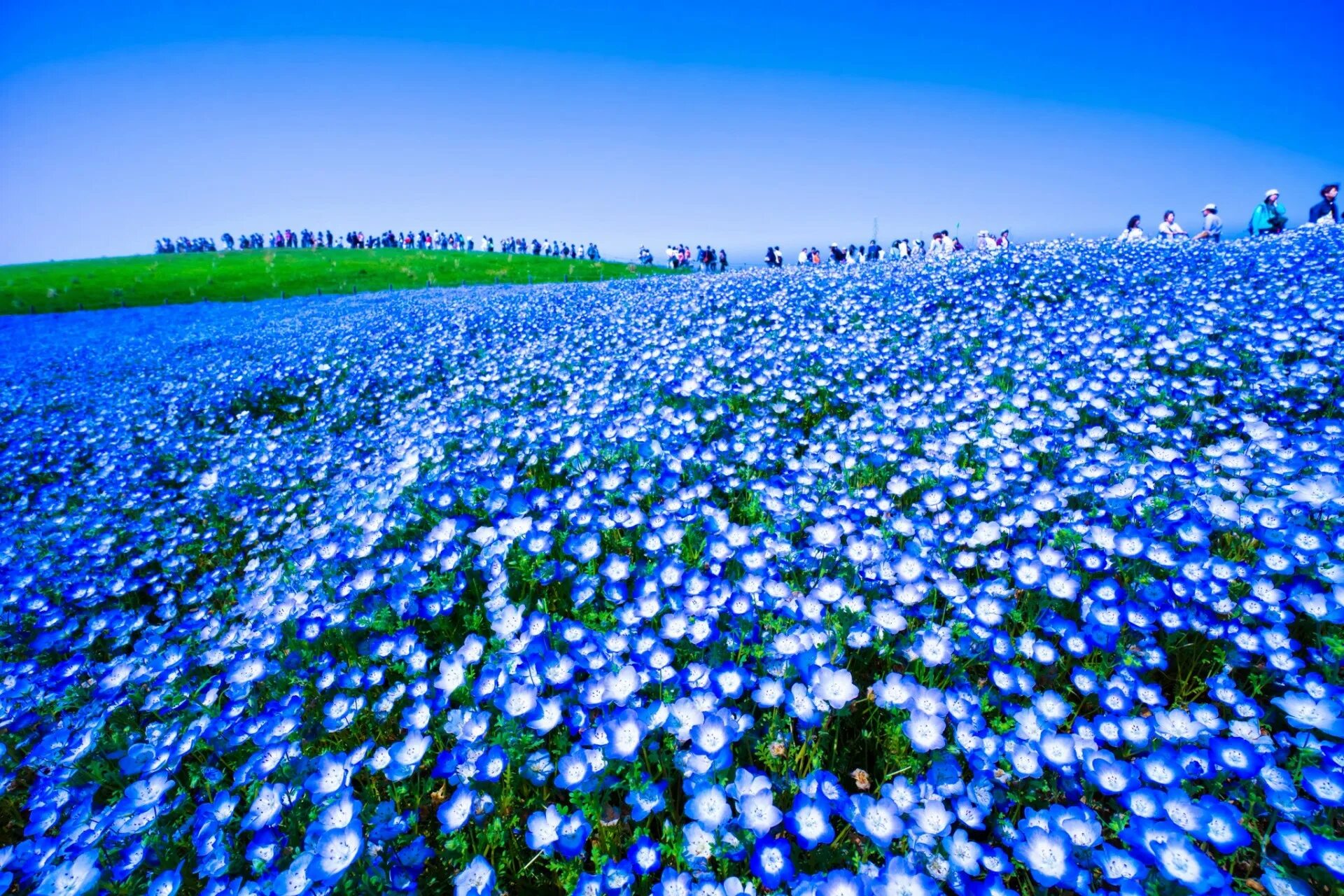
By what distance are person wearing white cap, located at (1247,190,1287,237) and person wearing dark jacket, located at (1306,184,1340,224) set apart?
A: 2.71ft

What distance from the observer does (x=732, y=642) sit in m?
2.55

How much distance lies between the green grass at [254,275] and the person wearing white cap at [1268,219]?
2772cm

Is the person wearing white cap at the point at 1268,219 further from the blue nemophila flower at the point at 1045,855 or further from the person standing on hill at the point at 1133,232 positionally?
the blue nemophila flower at the point at 1045,855

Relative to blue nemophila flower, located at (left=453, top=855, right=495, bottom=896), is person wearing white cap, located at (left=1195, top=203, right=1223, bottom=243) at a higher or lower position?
higher

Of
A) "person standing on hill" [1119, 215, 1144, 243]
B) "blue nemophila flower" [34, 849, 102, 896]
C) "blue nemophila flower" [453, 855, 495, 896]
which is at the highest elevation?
"person standing on hill" [1119, 215, 1144, 243]

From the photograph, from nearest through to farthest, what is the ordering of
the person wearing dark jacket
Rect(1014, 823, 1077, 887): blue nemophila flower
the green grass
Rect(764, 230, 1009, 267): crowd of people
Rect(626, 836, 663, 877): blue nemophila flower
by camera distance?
Rect(1014, 823, 1077, 887): blue nemophila flower → Rect(626, 836, 663, 877): blue nemophila flower → the person wearing dark jacket → Rect(764, 230, 1009, 267): crowd of people → the green grass

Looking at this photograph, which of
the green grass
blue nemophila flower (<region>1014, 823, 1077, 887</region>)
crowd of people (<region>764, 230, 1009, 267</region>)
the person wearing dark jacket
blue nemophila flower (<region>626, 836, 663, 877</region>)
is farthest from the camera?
the green grass

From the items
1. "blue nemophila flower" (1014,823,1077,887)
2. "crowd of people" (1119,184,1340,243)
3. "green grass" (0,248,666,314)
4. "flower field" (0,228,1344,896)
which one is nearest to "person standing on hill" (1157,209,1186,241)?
"crowd of people" (1119,184,1340,243)

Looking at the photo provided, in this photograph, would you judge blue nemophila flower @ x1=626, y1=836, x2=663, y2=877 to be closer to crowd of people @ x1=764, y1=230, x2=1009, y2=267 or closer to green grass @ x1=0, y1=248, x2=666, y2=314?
crowd of people @ x1=764, y1=230, x2=1009, y2=267

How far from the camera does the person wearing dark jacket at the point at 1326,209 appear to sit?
45.1 ft

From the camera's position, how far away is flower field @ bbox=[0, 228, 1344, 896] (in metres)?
1.85

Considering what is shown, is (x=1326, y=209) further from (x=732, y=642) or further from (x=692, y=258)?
(x=692, y=258)

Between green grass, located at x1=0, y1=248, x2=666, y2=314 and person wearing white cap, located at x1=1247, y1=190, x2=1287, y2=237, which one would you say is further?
green grass, located at x1=0, y1=248, x2=666, y2=314

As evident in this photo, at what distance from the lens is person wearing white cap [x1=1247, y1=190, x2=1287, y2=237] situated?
13.8m
